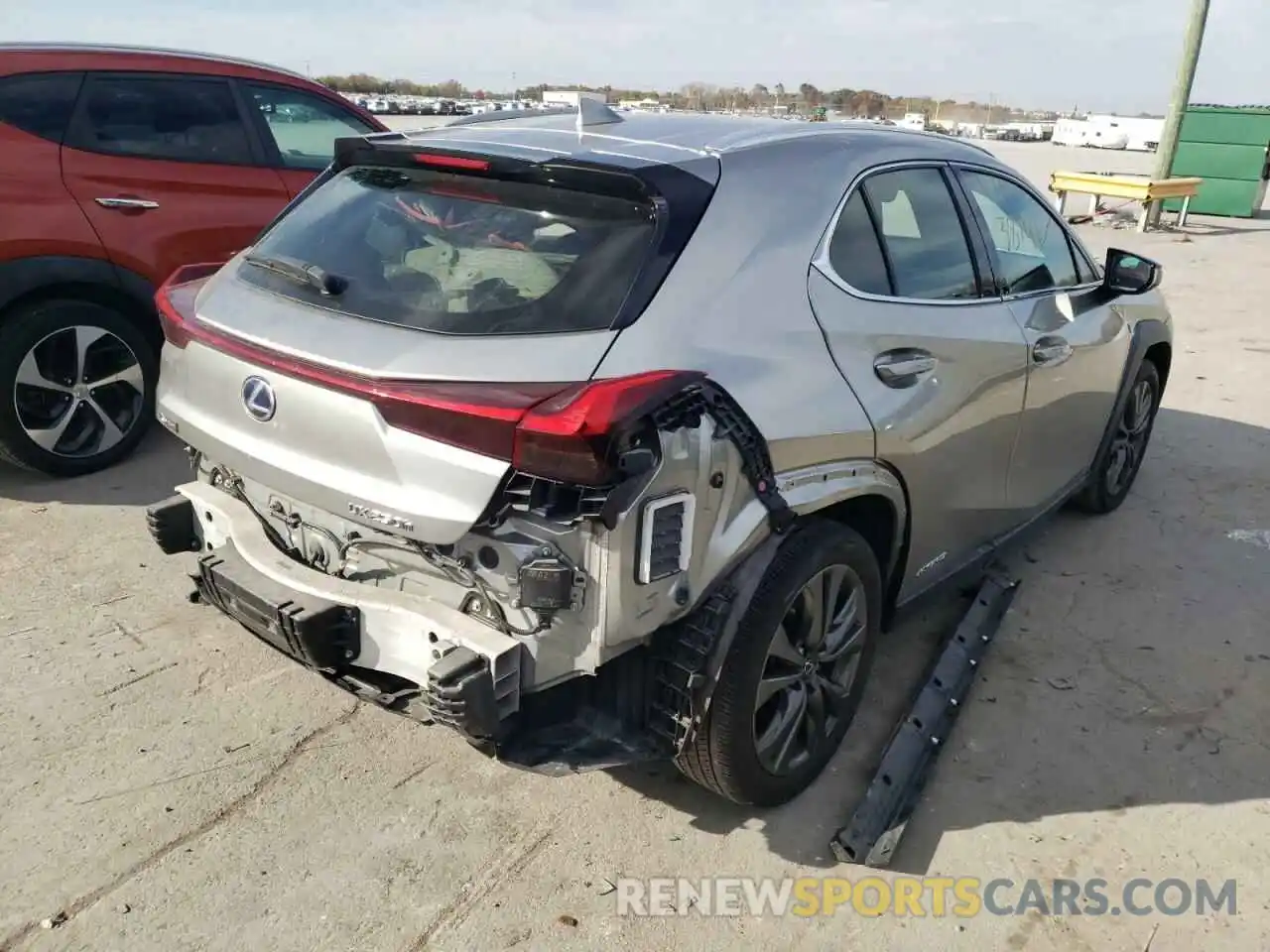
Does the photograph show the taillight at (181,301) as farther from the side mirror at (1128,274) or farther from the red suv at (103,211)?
the side mirror at (1128,274)

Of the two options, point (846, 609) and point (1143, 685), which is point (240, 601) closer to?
point (846, 609)

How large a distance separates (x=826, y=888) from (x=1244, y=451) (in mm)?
4838

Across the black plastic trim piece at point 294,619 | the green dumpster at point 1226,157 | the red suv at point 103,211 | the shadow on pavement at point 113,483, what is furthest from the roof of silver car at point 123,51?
the green dumpster at point 1226,157

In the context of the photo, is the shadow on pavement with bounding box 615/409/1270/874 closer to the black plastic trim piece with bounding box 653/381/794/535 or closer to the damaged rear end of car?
the damaged rear end of car

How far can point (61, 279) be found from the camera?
469cm

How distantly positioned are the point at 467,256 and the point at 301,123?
3892 millimetres

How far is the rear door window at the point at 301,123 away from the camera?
563 centimetres

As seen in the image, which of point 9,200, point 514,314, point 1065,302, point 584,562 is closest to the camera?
point 584,562

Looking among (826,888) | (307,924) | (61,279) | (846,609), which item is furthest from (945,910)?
(61,279)

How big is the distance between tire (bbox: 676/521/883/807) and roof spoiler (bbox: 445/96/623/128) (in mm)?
1392

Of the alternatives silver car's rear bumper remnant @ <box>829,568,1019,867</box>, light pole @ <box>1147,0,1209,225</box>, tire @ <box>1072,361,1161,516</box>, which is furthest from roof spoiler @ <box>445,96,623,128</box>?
light pole @ <box>1147,0,1209,225</box>

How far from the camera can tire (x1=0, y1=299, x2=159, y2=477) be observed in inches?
181

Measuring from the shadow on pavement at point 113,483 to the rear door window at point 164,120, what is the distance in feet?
5.06

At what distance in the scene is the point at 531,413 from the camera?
6.84 feet
